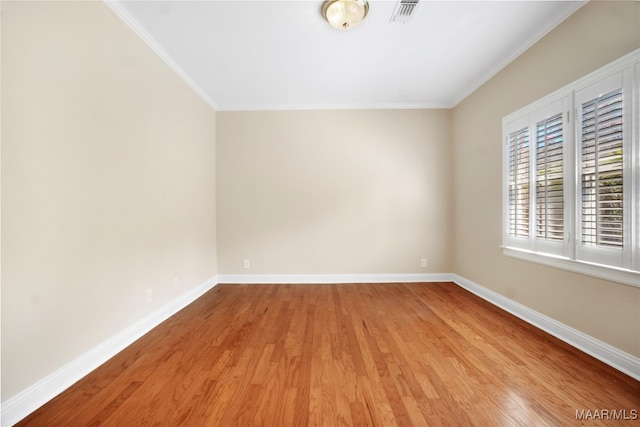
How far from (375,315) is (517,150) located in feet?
7.76

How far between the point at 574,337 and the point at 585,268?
59 cm

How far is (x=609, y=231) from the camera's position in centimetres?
176

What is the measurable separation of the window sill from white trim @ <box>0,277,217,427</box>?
375 centimetres

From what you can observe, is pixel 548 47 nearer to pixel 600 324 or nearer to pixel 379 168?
pixel 379 168

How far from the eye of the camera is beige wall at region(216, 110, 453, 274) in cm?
386

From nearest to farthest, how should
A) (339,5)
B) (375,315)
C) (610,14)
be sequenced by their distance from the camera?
1. (610,14)
2. (339,5)
3. (375,315)

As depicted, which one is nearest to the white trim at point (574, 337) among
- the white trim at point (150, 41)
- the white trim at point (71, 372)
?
the white trim at point (71, 372)

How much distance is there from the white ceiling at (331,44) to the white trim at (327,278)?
8.90 feet

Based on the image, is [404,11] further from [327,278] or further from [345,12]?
[327,278]

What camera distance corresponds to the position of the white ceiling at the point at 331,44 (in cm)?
203

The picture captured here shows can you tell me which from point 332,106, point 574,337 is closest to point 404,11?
point 332,106

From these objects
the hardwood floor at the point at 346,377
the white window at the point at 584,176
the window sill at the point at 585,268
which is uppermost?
the white window at the point at 584,176

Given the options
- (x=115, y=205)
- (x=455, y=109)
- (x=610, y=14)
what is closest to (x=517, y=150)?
(x=610, y=14)

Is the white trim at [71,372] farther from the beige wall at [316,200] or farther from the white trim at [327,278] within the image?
the beige wall at [316,200]
